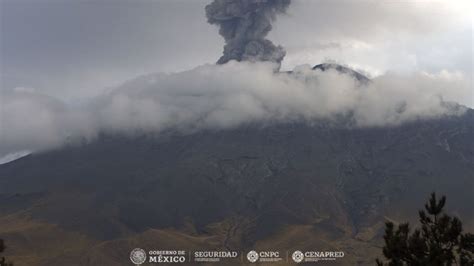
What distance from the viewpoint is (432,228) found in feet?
152

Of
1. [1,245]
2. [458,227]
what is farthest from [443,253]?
[1,245]

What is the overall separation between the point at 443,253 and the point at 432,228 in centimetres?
250

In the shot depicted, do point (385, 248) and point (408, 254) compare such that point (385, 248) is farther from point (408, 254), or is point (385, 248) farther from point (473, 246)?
point (473, 246)

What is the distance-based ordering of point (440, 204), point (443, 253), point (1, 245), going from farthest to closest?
point (1, 245)
point (440, 204)
point (443, 253)

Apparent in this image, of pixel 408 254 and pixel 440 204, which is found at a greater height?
pixel 440 204

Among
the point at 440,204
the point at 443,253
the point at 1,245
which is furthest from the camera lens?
the point at 1,245

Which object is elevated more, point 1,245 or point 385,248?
point 1,245

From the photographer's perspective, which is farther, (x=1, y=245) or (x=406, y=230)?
(x=1, y=245)

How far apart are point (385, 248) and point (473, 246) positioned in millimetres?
5671

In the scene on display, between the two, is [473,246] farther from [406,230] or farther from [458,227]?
[406,230]

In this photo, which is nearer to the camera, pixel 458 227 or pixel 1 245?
pixel 458 227

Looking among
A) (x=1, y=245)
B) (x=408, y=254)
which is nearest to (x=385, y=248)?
(x=408, y=254)

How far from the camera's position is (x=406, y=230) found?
4759cm

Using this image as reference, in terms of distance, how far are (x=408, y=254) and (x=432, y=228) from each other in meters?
2.50
